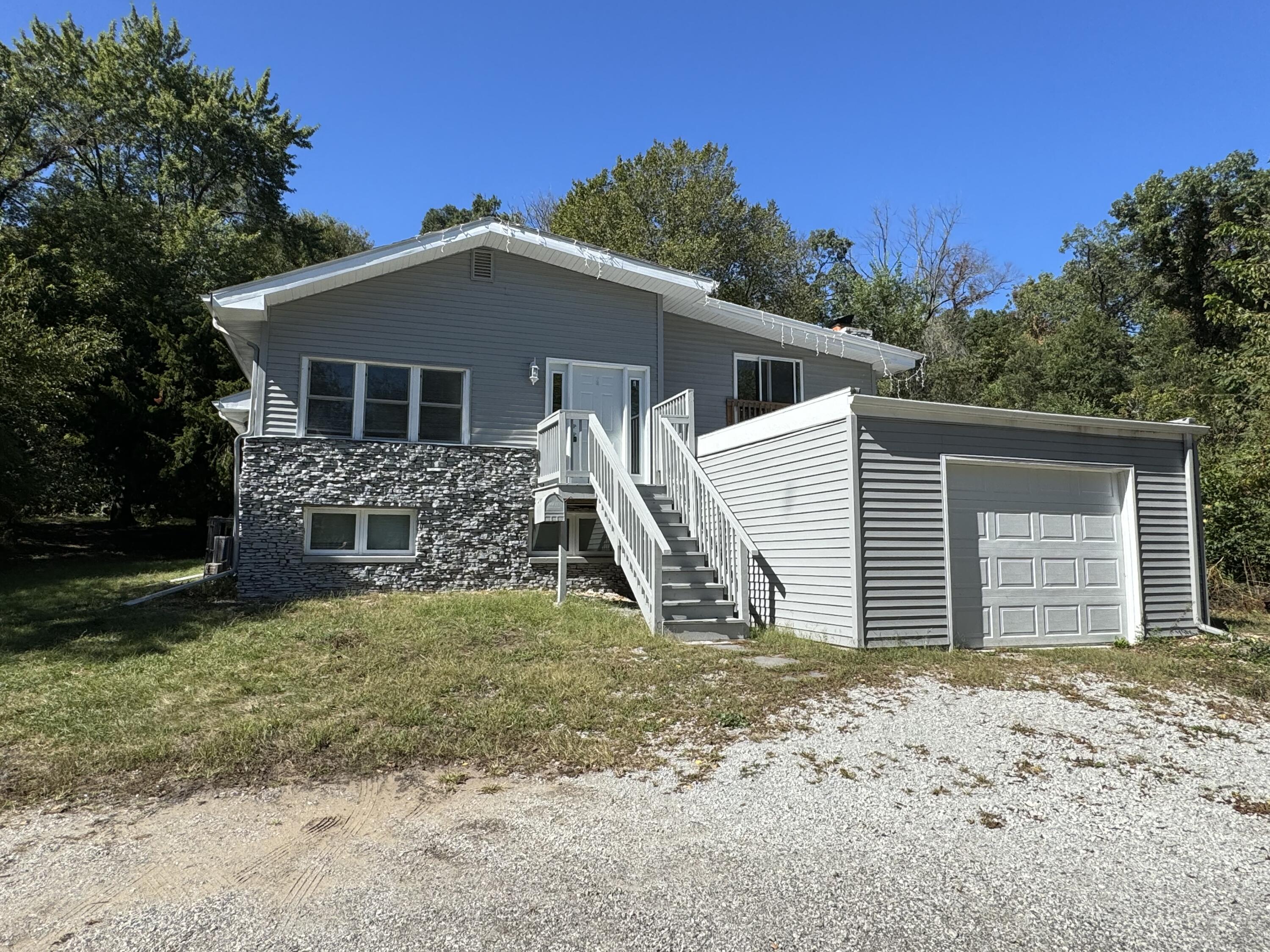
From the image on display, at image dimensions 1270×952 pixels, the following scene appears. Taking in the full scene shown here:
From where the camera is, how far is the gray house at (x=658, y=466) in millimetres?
7926

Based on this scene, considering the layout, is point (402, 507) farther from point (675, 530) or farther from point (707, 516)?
point (707, 516)

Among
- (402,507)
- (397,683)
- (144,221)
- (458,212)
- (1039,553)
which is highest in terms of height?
(458,212)

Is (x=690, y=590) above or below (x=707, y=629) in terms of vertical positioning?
above

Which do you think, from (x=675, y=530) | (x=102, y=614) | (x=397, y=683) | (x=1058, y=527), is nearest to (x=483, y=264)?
(x=675, y=530)

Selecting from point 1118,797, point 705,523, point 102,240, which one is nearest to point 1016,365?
point 705,523

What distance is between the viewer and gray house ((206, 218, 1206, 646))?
26.0 ft

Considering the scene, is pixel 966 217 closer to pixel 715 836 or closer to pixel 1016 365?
pixel 1016 365

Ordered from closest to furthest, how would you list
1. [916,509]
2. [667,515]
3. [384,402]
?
[916,509]
[667,515]
[384,402]

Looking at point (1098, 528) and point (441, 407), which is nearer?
point (1098, 528)

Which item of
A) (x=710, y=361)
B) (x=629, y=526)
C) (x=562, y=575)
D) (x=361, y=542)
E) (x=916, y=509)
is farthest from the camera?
(x=710, y=361)

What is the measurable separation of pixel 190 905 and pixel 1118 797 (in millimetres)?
4454

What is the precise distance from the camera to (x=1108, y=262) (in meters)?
30.7

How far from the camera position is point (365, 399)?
11320 mm

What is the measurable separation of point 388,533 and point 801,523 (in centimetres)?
624
